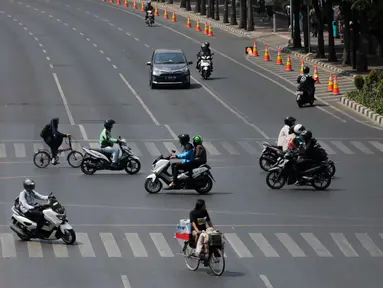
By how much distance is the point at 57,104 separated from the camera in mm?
53844

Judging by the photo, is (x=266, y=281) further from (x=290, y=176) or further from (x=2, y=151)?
(x=2, y=151)

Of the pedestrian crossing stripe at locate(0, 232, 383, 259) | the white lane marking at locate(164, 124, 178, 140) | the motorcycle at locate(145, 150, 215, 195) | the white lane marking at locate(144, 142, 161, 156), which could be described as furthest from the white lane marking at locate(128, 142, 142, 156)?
the pedestrian crossing stripe at locate(0, 232, 383, 259)

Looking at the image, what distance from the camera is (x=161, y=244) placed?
86.6ft

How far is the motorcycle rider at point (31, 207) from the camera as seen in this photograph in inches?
1056

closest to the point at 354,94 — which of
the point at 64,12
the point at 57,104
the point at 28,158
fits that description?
the point at 57,104

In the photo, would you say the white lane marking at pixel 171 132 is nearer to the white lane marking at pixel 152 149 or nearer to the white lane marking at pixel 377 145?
the white lane marking at pixel 152 149

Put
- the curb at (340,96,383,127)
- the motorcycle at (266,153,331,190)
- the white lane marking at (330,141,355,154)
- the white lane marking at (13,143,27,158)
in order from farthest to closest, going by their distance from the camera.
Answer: the curb at (340,96,383,127), the white lane marking at (330,141,355,154), the white lane marking at (13,143,27,158), the motorcycle at (266,153,331,190)

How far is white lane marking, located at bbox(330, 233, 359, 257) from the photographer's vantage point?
83.9ft

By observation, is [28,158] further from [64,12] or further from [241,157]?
[64,12]

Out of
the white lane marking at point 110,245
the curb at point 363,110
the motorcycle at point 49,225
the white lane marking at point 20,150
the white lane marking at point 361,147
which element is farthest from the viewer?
the curb at point 363,110

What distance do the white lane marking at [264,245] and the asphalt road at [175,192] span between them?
42 millimetres

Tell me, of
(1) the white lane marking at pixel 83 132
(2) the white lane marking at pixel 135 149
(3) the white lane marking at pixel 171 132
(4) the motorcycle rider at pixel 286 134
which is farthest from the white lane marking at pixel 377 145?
(1) the white lane marking at pixel 83 132

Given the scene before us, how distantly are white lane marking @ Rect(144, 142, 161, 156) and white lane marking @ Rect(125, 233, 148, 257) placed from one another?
13.5 meters

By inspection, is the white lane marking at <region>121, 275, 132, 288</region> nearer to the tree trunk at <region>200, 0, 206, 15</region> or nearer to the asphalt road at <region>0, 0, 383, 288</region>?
the asphalt road at <region>0, 0, 383, 288</region>
